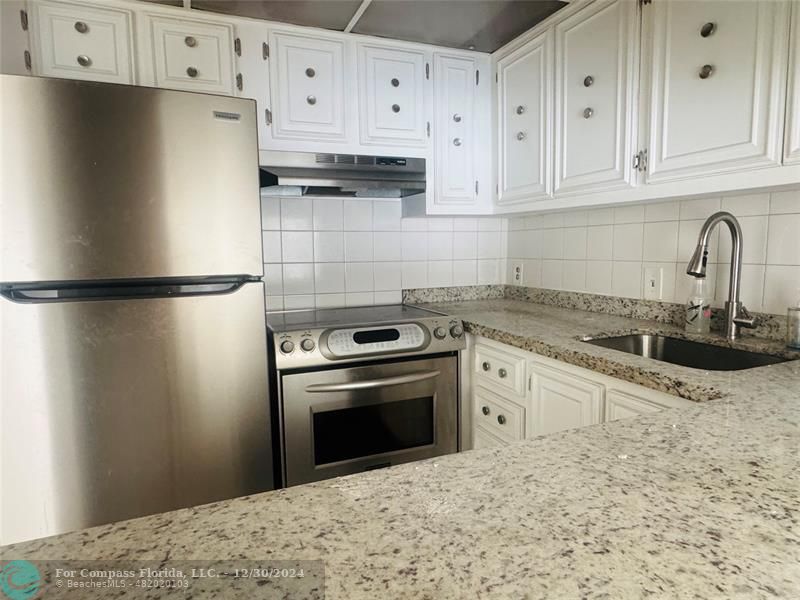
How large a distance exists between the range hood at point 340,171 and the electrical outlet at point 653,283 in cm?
102

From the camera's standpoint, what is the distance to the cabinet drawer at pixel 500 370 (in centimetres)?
174

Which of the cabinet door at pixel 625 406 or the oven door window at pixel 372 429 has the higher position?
the cabinet door at pixel 625 406

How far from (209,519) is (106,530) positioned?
0.11m

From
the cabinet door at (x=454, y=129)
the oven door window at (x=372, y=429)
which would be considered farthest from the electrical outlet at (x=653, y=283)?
the oven door window at (x=372, y=429)

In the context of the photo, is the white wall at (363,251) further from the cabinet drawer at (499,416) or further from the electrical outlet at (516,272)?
the cabinet drawer at (499,416)

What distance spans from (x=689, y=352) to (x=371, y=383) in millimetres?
1127

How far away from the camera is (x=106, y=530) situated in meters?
0.51

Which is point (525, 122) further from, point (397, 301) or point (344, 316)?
point (344, 316)

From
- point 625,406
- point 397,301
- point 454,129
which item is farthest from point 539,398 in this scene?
point 454,129

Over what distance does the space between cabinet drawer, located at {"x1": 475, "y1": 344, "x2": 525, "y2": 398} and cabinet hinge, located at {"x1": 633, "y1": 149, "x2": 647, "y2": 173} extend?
0.76 m

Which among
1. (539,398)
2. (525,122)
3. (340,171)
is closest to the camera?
(539,398)

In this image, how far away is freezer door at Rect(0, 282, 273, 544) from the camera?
1.35 m

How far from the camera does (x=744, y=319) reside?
145cm

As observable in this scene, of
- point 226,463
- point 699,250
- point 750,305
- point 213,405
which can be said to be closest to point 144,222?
point 213,405
